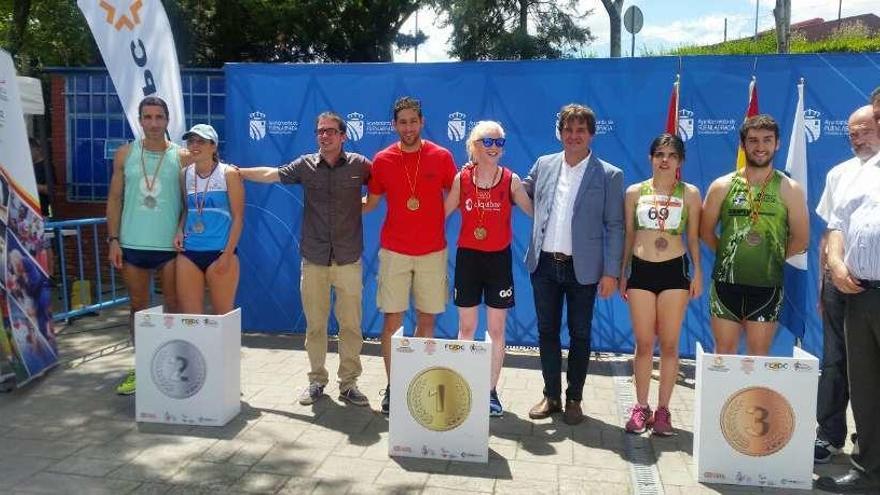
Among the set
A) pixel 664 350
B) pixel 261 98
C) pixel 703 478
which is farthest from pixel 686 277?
pixel 261 98

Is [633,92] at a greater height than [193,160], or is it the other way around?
[633,92]

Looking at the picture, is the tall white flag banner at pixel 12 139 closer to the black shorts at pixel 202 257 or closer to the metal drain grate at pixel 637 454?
the black shorts at pixel 202 257

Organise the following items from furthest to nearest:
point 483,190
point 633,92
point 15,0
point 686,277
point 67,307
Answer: point 15,0
point 67,307
point 633,92
point 483,190
point 686,277

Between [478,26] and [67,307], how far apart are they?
54.9 ft

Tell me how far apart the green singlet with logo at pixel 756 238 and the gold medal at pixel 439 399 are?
153cm

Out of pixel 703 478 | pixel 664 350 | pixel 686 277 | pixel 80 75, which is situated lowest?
pixel 703 478

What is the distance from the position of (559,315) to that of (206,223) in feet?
7.27

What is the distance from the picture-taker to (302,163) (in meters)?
4.32

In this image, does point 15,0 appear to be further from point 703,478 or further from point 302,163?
point 703,478

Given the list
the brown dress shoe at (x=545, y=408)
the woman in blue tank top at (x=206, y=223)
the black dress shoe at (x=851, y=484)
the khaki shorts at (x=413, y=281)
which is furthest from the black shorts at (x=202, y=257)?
the black dress shoe at (x=851, y=484)

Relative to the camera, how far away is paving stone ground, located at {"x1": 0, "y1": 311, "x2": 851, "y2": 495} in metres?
3.37

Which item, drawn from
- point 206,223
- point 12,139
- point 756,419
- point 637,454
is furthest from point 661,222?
point 12,139

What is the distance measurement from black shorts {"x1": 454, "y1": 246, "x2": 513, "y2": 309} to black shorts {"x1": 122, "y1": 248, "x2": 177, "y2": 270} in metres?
1.81

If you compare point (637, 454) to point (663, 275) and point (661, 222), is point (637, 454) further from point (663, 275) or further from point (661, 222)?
point (661, 222)
